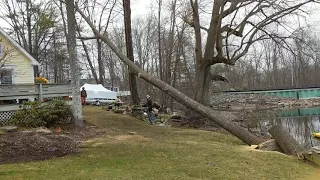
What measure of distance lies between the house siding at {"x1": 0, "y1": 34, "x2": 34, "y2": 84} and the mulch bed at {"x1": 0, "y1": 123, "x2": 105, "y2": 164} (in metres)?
11.6

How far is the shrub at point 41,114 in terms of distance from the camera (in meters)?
13.3

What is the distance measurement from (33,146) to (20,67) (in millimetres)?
14379

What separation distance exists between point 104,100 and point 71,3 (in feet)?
71.0

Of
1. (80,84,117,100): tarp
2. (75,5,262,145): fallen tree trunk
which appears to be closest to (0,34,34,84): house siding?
(75,5,262,145): fallen tree trunk

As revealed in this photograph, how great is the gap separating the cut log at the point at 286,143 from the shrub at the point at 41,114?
7915 millimetres

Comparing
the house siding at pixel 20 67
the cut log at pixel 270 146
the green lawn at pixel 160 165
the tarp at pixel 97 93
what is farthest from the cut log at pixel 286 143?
the tarp at pixel 97 93

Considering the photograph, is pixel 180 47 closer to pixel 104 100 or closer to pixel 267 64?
pixel 104 100

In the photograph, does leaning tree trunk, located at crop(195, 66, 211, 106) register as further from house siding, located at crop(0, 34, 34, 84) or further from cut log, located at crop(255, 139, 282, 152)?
cut log, located at crop(255, 139, 282, 152)

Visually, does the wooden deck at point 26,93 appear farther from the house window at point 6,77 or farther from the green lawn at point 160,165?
the house window at point 6,77

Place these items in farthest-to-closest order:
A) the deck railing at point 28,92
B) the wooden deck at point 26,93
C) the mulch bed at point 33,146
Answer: the deck railing at point 28,92 < the wooden deck at point 26,93 < the mulch bed at point 33,146

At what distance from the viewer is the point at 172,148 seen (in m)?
10.4

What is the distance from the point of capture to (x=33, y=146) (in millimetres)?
9477

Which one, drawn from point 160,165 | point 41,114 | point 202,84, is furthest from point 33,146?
point 202,84

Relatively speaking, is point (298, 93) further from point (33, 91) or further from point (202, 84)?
point (33, 91)
